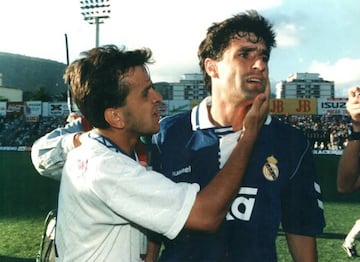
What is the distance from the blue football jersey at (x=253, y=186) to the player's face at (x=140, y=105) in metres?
0.31

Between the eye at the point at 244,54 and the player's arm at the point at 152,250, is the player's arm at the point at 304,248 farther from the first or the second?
the eye at the point at 244,54

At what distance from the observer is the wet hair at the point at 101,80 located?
229 cm

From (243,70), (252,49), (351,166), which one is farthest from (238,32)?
(351,166)

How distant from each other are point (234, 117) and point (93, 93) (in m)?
0.77

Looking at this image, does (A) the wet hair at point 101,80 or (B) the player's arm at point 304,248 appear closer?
(A) the wet hair at point 101,80

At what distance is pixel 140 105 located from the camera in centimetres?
236

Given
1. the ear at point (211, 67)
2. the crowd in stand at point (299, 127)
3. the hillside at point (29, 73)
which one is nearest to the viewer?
the ear at point (211, 67)

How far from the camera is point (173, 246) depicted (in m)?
2.47

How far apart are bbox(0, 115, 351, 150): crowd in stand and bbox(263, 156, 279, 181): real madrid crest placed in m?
28.2

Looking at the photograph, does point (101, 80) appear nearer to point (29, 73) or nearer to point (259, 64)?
point (259, 64)

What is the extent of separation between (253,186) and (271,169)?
12cm

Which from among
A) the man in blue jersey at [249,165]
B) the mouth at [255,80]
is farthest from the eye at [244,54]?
the mouth at [255,80]

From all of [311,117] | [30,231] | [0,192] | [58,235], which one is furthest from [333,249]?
[311,117]

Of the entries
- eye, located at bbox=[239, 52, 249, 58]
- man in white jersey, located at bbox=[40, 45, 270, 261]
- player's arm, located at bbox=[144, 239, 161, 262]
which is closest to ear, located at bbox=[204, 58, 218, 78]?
eye, located at bbox=[239, 52, 249, 58]
